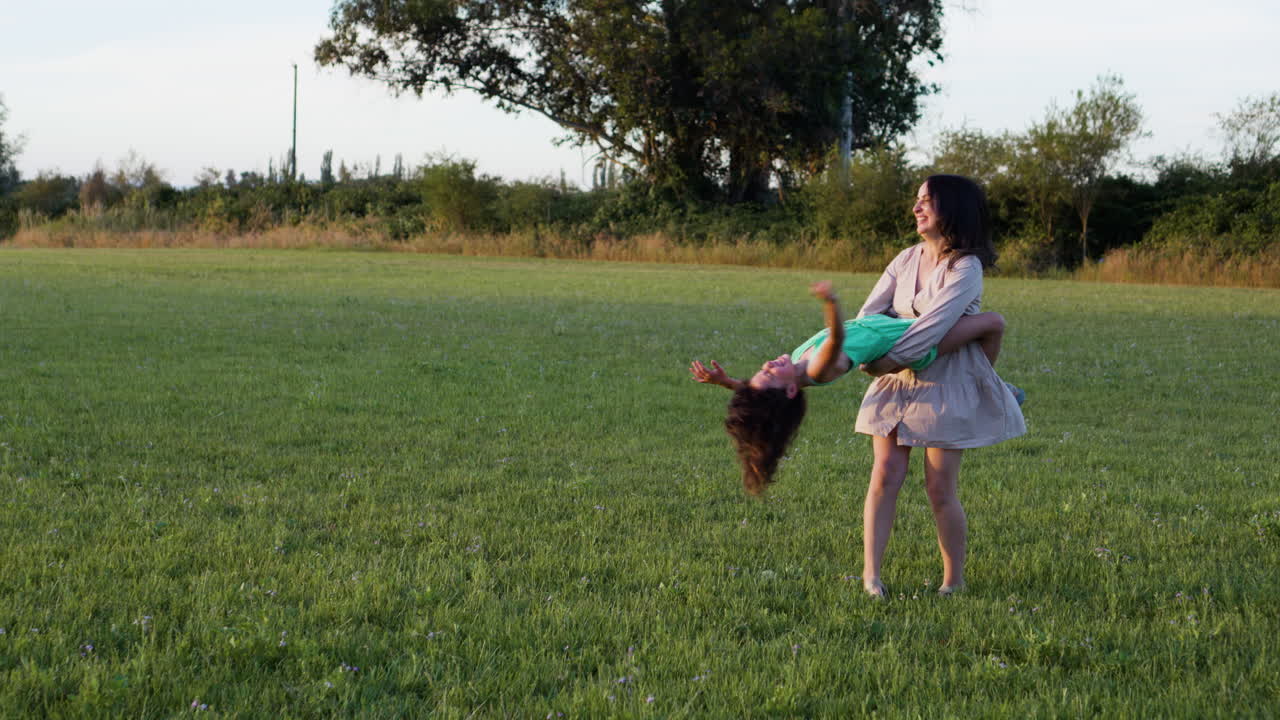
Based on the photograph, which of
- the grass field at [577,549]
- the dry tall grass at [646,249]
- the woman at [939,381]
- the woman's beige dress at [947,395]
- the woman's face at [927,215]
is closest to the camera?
the grass field at [577,549]

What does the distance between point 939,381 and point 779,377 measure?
922 mm

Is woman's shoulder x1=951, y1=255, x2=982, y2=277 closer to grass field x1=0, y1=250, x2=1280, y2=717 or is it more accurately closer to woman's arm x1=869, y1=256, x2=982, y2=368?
woman's arm x1=869, y1=256, x2=982, y2=368

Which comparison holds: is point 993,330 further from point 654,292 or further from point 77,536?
point 654,292

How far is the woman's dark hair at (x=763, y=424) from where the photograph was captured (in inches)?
166

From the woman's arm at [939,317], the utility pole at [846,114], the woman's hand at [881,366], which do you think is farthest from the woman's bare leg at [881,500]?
the utility pole at [846,114]

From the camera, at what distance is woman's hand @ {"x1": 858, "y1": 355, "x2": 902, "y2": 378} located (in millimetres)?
4309

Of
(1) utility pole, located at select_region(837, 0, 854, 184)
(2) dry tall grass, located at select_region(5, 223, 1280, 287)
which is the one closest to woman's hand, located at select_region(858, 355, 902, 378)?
(2) dry tall grass, located at select_region(5, 223, 1280, 287)

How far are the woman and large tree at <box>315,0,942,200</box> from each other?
39.1 meters

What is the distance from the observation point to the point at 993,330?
4508 millimetres

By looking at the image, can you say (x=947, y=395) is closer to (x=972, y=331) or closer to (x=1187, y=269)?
(x=972, y=331)

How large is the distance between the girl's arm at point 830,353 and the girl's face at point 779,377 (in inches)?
2.6

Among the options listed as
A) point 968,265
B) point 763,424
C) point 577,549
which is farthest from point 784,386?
point 577,549

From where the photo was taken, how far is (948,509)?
4.87 meters

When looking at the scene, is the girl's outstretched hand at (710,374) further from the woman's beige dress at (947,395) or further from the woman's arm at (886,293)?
the woman's arm at (886,293)
